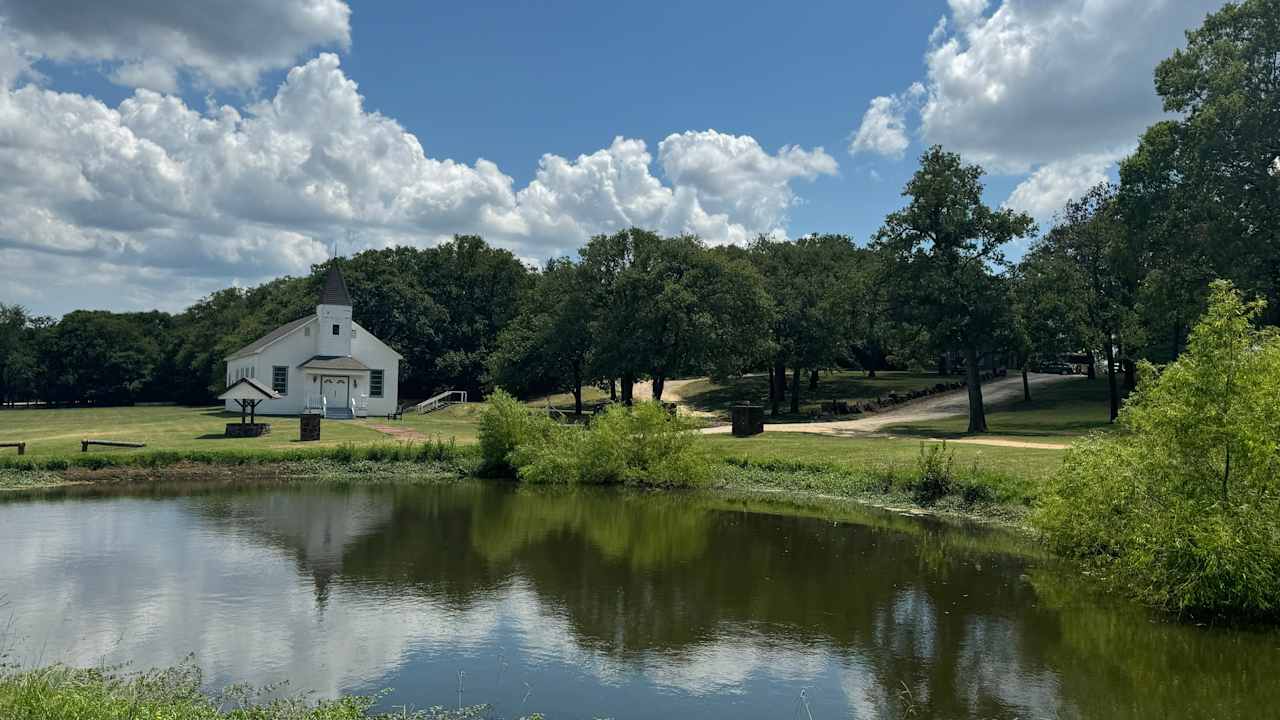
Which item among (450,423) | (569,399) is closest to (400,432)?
(450,423)

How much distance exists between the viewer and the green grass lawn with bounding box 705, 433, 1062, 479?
28.4 metres

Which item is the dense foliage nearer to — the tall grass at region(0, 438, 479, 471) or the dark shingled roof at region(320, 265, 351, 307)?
the tall grass at region(0, 438, 479, 471)

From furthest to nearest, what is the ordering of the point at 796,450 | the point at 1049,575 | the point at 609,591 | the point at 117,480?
1. the point at 796,450
2. the point at 117,480
3. the point at 1049,575
4. the point at 609,591

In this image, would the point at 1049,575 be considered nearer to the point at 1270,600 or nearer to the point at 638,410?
the point at 1270,600

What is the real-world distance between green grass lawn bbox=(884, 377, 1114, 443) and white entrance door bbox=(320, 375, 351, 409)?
34444mm

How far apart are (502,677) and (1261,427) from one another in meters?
12.8

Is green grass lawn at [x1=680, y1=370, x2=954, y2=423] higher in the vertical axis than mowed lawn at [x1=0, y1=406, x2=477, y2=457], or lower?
higher

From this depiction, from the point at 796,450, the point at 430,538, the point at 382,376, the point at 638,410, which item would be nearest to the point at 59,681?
the point at 430,538

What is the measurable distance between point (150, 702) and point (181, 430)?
130ft

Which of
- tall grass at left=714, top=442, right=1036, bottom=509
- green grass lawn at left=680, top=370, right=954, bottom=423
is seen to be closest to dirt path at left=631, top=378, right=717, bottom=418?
green grass lawn at left=680, top=370, right=954, bottom=423

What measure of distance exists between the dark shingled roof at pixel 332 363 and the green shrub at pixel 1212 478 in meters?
48.6

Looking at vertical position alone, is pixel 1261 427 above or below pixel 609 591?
above

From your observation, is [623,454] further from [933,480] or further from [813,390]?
[813,390]

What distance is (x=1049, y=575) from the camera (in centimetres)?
1852
